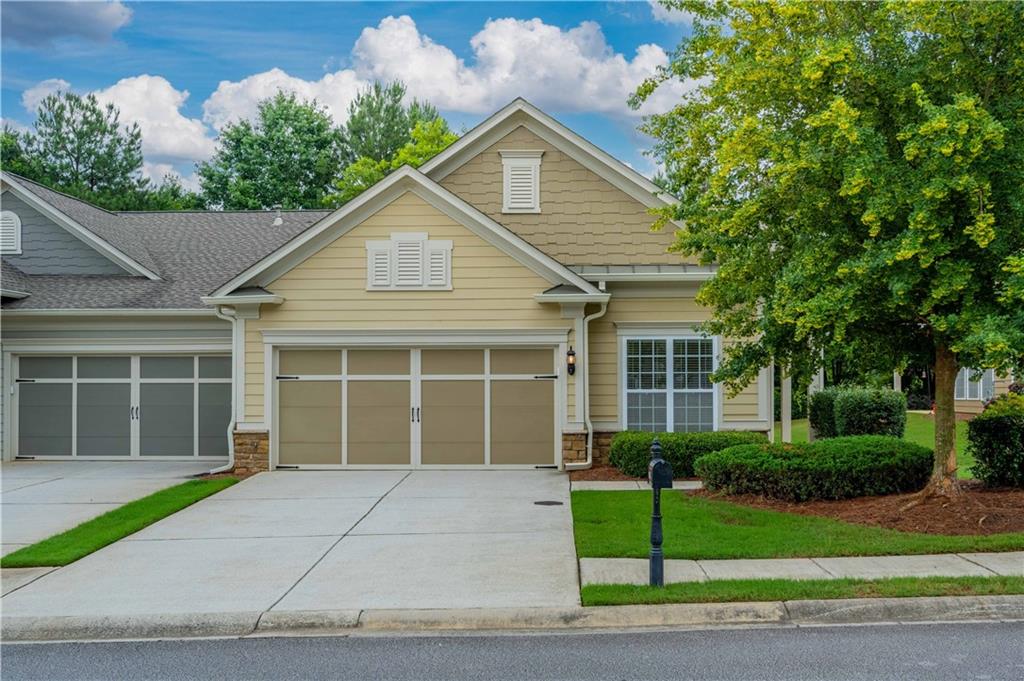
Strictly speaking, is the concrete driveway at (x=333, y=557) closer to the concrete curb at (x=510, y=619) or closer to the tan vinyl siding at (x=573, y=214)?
the concrete curb at (x=510, y=619)

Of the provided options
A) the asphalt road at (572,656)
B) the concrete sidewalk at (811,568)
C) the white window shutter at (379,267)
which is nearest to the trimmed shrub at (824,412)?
the white window shutter at (379,267)

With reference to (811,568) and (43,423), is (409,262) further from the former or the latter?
(811,568)

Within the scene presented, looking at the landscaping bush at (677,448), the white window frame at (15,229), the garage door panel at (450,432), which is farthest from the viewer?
the white window frame at (15,229)

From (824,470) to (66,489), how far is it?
11547 millimetres

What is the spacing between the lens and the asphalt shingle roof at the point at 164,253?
1656 cm

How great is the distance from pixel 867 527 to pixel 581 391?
6228 mm

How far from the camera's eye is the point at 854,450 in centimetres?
1105

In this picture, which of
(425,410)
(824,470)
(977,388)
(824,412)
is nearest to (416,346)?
(425,410)

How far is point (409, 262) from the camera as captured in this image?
48.3 ft

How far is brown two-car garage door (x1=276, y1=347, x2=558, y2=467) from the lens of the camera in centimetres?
1495

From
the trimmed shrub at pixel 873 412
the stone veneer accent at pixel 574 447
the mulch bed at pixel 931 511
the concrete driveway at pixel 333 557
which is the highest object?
the trimmed shrub at pixel 873 412

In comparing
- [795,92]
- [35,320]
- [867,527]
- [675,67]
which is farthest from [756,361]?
[35,320]

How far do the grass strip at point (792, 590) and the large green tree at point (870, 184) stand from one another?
7.03ft

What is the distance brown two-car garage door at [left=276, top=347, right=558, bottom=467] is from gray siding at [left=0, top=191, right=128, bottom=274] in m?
6.14
